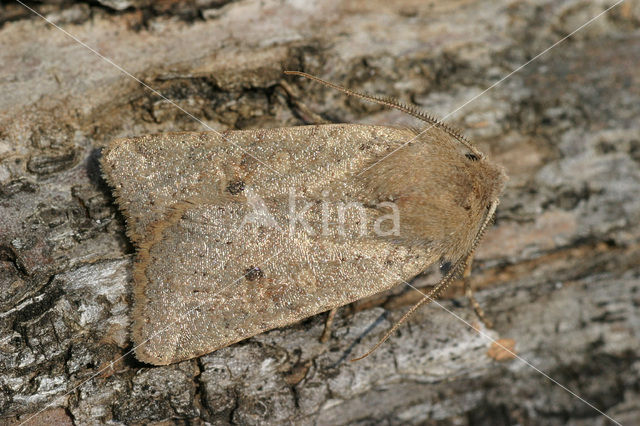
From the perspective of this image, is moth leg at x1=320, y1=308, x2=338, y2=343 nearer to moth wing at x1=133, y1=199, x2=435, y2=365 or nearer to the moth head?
moth wing at x1=133, y1=199, x2=435, y2=365

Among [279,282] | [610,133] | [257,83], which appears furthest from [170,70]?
[610,133]

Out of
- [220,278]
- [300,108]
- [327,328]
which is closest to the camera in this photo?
[220,278]

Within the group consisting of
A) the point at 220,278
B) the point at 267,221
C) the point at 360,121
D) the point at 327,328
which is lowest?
the point at 327,328

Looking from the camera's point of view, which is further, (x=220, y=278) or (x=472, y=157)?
(x=472, y=157)

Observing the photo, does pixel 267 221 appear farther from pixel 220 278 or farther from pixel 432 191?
pixel 432 191

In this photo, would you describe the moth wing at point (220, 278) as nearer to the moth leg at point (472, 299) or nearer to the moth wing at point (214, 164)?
the moth wing at point (214, 164)

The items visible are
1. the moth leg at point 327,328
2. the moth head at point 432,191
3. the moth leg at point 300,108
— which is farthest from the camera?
the moth leg at point 300,108

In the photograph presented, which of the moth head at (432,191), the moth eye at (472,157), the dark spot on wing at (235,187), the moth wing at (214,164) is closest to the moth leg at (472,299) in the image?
the moth head at (432,191)

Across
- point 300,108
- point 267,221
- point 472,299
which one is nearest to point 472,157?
point 472,299

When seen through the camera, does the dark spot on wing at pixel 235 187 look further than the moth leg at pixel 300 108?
No

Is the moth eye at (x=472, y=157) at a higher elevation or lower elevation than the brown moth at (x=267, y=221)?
higher
